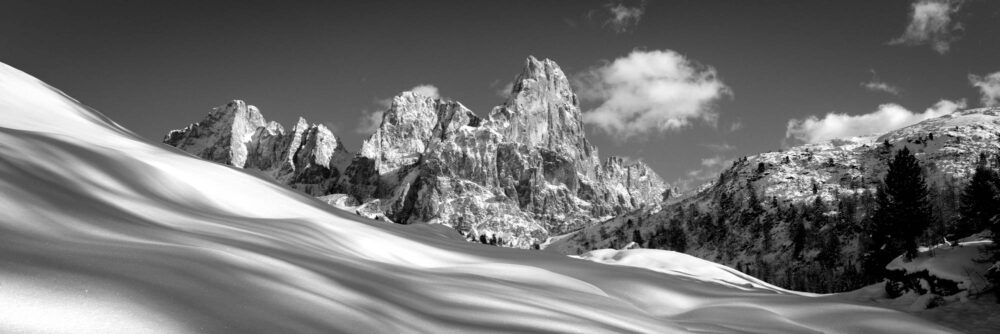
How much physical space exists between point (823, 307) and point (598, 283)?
5.04m

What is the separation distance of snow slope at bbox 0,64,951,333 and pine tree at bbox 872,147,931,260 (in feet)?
144

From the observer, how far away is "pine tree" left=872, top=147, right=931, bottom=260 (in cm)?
4581

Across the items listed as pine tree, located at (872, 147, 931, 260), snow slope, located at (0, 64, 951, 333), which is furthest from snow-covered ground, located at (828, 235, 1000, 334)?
pine tree, located at (872, 147, 931, 260)

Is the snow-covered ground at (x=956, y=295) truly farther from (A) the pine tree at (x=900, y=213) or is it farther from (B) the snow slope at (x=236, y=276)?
(A) the pine tree at (x=900, y=213)

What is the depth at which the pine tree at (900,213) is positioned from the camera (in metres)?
45.8

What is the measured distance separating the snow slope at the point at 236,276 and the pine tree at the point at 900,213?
144 feet

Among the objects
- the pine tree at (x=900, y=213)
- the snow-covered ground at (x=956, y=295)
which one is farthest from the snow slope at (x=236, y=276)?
the pine tree at (x=900, y=213)

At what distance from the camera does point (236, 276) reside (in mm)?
3412

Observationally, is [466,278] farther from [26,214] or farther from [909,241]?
[909,241]

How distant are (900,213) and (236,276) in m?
56.5

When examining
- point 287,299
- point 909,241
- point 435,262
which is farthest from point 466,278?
point 909,241

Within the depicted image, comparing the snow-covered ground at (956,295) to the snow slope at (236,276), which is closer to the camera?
the snow slope at (236,276)

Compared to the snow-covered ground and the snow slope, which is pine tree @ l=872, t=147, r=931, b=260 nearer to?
the snow-covered ground

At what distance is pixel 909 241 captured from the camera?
147ft
